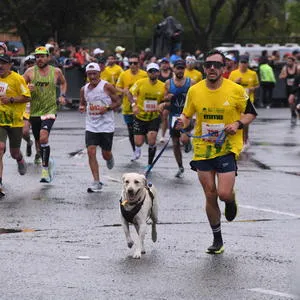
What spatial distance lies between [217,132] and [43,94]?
602 cm

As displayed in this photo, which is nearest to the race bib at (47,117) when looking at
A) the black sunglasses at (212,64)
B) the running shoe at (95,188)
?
the running shoe at (95,188)

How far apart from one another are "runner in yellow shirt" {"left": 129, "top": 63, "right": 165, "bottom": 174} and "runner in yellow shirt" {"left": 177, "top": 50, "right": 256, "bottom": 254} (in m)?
6.96

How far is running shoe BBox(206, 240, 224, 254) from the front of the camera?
10.1 metres

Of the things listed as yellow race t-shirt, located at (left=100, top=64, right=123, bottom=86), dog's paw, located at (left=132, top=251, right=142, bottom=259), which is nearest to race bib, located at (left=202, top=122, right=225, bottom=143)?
dog's paw, located at (left=132, top=251, right=142, bottom=259)

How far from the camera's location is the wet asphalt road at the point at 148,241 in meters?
8.55

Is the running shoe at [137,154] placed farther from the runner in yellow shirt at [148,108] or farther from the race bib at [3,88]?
the race bib at [3,88]

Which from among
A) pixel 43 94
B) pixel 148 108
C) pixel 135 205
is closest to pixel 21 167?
pixel 43 94

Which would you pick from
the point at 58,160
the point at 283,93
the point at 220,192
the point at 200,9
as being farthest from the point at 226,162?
the point at 200,9

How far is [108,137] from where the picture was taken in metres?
14.9

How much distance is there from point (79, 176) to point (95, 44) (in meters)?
40.9

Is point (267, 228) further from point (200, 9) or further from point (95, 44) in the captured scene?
point (200, 9)

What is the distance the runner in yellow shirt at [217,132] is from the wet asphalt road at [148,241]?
522 millimetres

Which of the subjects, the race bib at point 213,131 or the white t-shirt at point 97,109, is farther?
the white t-shirt at point 97,109

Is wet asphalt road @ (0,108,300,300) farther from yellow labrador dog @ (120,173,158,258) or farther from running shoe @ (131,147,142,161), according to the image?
running shoe @ (131,147,142,161)
